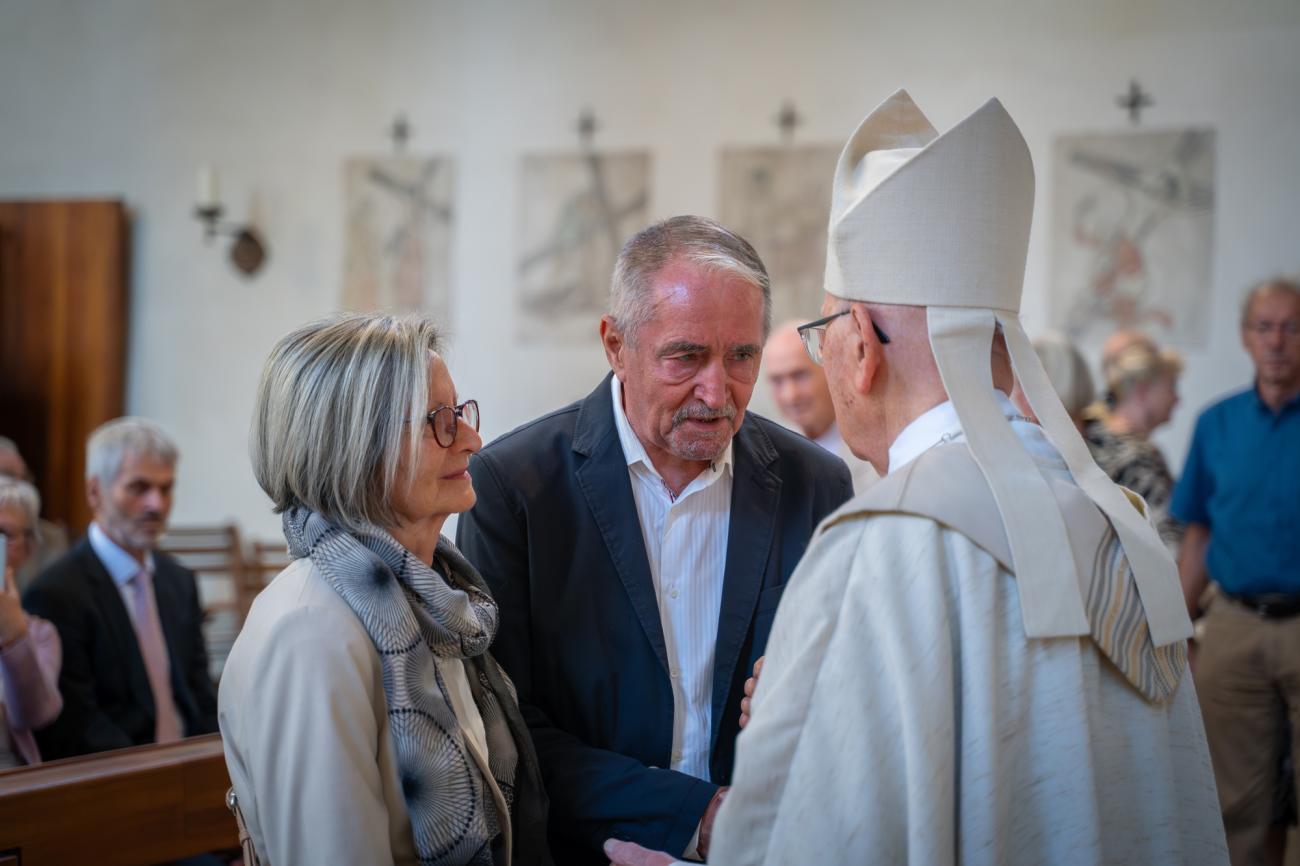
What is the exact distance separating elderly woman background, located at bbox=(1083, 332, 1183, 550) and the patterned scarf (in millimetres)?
3276

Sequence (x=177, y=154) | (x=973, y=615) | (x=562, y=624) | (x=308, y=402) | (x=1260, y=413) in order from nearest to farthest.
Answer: (x=973, y=615) < (x=308, y=402) < (x=562, y=624) < (x=1260, y=413) < (x=177, y=154)

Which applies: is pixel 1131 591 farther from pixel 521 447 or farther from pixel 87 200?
pixel 87 200

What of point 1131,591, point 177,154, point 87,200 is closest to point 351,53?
point 177,154

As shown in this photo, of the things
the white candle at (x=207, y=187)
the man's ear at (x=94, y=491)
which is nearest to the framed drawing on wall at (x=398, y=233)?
the white candle at (x=207, y=187)

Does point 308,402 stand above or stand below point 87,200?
below

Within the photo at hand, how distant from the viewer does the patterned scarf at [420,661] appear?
175cm

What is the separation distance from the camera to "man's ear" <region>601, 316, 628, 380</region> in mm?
2357

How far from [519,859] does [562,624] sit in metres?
0.42

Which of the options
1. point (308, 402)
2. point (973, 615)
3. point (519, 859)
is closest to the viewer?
point (973, 615)

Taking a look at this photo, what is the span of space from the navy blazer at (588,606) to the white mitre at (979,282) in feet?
2.30

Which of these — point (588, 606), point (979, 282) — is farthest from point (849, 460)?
point (979, 282)

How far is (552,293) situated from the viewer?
24.6 ft

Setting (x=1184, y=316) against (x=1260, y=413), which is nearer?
(x=1260, y=413)

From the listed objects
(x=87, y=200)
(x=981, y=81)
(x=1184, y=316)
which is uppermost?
(x=981, y=81)
